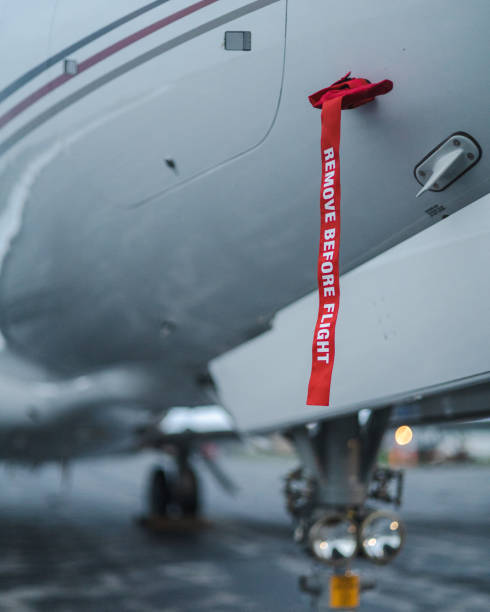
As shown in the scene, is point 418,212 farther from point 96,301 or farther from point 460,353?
point 96,301

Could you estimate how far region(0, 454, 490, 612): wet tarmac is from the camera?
202 inches

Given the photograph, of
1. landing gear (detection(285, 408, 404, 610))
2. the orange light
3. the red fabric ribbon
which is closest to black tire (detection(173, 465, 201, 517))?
the orange light

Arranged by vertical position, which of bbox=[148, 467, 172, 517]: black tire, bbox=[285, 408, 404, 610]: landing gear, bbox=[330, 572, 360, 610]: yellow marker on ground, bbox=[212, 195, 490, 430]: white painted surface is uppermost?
bbox=[212, 195, 490, 430]: white painted surface

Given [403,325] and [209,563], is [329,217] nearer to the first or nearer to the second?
[403,325]

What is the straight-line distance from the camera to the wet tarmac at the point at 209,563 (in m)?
5.13

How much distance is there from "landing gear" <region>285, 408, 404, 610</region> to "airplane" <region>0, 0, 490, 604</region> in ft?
0.27

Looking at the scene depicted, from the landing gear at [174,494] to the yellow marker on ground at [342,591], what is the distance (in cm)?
654

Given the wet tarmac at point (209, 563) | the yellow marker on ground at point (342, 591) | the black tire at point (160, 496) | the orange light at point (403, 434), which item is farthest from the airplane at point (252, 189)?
the black tire at point (160, 496)

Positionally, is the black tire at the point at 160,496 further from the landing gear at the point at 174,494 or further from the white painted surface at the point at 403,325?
the white painted surface at the point at 403,325

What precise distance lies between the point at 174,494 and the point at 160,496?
231mm

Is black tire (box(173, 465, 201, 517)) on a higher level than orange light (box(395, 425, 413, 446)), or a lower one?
lower

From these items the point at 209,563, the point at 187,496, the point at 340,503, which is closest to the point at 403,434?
the point at 340,503

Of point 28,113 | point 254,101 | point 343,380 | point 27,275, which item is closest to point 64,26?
point 28,113

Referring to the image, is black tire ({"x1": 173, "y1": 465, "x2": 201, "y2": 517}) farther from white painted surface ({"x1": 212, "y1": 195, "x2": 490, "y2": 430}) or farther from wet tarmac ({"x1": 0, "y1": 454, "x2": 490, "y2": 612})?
white painted surface ({"x1": 212, "y1": 195, "x2": 490, "y2": 430})
